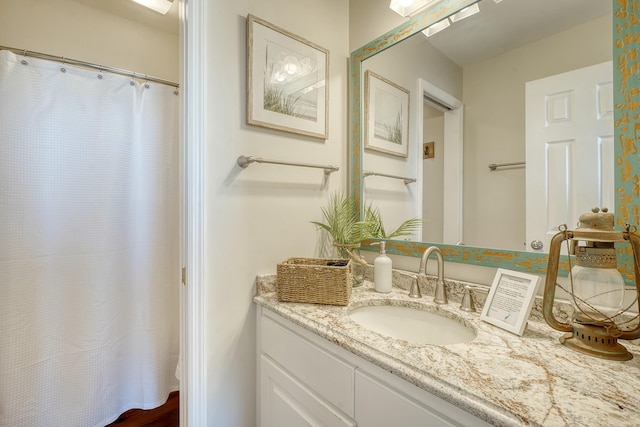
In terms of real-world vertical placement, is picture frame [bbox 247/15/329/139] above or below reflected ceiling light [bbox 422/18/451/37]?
below

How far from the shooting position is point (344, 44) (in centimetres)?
144

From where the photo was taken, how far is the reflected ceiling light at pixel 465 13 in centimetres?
101

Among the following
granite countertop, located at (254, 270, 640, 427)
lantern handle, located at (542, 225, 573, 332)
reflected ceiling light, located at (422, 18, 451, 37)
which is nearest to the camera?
granite countertop, located at (254, 270, 640, 427)


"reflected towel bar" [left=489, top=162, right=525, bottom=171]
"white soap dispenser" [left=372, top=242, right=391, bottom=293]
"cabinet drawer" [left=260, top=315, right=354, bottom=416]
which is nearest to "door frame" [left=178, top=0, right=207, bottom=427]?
"cabinet drawer" [left=260, top=315, right=354, bottom=416]

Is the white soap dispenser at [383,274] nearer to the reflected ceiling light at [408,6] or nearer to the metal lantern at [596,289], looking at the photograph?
the metal lantern at [596,289]

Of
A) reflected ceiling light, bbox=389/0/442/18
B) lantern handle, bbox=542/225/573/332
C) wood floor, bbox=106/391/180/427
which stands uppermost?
reflected ceiling light, bbox=389/0/442/18

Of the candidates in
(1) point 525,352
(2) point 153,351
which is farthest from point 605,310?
(2) point 153,351

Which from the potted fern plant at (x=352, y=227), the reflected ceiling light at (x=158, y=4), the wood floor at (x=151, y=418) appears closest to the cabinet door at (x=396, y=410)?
the potted fern plant at (x=352, y=227)

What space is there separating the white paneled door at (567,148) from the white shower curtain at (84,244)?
1743 millimetres

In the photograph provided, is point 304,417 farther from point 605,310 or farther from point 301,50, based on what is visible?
point 301,50

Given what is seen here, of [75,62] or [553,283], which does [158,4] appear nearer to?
[75,62]

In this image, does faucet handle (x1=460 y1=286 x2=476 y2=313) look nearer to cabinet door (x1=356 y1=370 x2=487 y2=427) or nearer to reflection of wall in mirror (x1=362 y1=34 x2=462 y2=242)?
reflection of wall in mirror (x1=362 y1=34 x2=462 y2=242)

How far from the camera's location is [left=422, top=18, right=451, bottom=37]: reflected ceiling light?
3.57ft

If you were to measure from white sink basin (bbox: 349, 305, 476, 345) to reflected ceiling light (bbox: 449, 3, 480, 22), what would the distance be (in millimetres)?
1074
